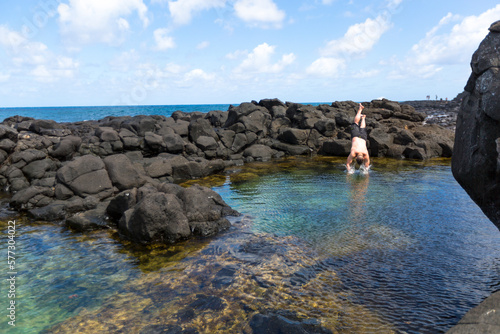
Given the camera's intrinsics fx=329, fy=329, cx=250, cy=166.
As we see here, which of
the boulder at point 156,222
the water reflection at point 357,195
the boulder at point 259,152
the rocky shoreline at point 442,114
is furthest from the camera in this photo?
the rocky shoreline at point 442,114

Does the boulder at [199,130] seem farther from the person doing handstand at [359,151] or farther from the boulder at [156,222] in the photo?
the boulder at [156,222]

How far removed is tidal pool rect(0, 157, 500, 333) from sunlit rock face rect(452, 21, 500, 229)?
5.90 feet

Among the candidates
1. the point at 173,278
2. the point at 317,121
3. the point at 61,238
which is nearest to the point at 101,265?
the point at 173,278

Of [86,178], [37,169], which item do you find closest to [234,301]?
[86,178]

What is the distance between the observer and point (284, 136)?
1153 inches

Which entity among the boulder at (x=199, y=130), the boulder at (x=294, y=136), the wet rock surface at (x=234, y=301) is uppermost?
the boulder at (x=199, y=130)

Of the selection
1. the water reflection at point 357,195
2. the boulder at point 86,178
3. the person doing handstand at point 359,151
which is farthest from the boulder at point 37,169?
the person doing handstand at point 359,151

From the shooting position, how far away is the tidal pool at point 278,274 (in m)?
5.52

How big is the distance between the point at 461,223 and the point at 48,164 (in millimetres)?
18869

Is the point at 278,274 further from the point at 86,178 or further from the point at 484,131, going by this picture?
the point at 86,178

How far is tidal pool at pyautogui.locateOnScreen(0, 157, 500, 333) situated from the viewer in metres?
5.52

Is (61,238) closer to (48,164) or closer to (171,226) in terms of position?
(171,226)

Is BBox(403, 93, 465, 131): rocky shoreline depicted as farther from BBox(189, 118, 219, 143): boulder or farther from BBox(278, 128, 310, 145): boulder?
BBox(189, 118, 219, 143): boulder

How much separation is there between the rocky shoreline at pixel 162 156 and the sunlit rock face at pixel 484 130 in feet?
21.7
